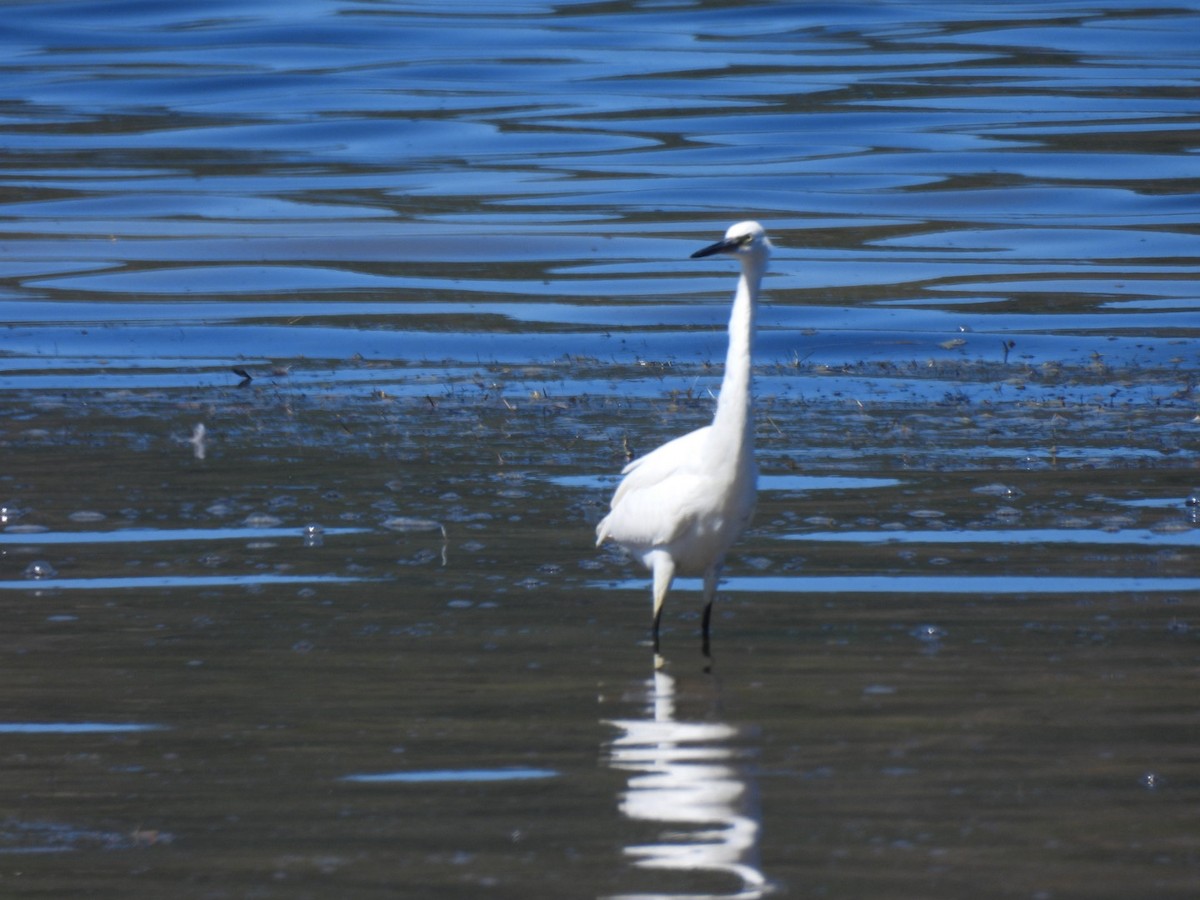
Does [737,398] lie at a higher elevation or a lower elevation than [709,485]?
higher

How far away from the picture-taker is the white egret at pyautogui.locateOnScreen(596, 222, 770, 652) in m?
7.65

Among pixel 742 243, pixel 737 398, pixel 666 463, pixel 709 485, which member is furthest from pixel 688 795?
pixel 742 243

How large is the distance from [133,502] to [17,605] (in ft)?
6.70

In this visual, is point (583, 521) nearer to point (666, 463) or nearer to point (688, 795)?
point (666, 463)

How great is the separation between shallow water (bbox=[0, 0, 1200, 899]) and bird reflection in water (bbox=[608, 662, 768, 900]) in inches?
0.9

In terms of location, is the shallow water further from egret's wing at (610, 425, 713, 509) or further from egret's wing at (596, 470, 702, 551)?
egret's wing at (610, 425, 713, 509)

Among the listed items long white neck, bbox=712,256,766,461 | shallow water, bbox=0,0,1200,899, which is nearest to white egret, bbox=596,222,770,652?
long white neck, bbox=712,256,766,461

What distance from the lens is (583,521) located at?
984 centimetres

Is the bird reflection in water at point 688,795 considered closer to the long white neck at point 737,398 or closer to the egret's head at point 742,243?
the long white neck at point 737,398

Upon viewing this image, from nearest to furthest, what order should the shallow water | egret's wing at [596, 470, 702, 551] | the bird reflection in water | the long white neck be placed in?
the bird reflection in water
the shallow water
the long white neck
egret's wing at [596, 470, 702, 551]

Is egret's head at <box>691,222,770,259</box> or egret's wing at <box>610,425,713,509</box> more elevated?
egret's head at <box>691,222,770,259</box>

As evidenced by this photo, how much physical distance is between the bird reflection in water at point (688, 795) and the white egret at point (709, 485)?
77cm

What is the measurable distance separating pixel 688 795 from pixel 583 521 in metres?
3.94

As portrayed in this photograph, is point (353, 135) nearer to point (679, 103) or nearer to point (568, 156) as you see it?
point (568, 156)
